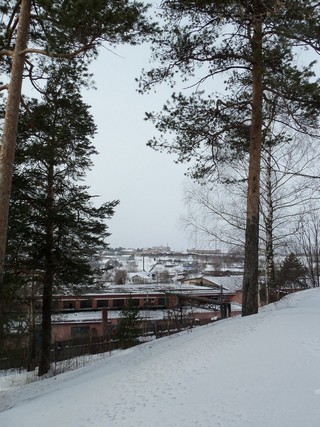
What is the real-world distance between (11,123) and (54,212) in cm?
625

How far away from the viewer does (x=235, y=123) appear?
35.2 feet

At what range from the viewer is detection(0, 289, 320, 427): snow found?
11.1 feet

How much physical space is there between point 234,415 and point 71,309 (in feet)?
96.0

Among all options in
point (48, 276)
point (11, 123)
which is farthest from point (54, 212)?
point (11, 123)

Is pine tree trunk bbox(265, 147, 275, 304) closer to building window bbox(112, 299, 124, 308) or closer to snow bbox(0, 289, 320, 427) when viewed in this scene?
snow bbox(0, 289, 320, 427)

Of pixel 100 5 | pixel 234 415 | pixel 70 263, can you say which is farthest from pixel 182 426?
pixel 70 263

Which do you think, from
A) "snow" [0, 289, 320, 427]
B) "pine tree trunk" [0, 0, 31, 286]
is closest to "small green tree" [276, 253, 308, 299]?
"snow" [0, 289, 320, 427]

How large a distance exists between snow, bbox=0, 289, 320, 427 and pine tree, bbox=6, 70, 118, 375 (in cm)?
859

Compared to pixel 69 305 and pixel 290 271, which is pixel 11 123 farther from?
pixel 69 305

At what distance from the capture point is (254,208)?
9.66 m

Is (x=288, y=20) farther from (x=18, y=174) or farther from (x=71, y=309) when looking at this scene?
(x=71, y=309)

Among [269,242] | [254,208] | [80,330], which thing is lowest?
[80,330]

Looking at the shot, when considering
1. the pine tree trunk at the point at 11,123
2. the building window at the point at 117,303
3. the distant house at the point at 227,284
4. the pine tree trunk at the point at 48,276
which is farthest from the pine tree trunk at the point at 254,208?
the distant house at the point at 227,284

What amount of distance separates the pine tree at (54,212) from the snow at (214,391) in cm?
859
